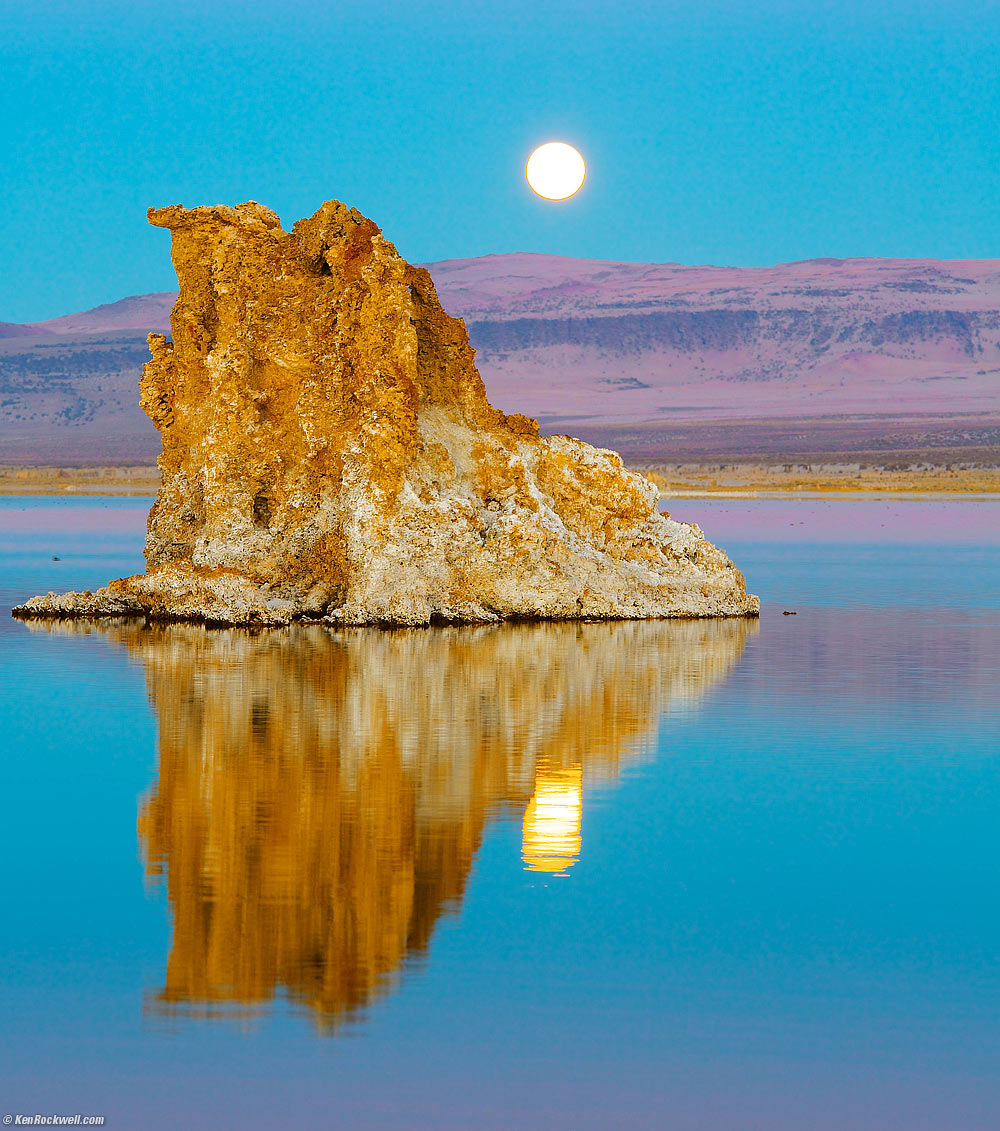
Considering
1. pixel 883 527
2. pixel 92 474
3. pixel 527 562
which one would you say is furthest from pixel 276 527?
pixel 92 474

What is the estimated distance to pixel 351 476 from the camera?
15891 mm

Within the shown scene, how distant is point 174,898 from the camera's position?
659 cm

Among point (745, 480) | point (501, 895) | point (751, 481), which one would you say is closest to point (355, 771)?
point (501, 895)

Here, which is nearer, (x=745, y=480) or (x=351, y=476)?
(x=351, y=476)

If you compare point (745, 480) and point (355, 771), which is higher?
point (745, 480)

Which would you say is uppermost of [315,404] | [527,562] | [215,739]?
[315,404]

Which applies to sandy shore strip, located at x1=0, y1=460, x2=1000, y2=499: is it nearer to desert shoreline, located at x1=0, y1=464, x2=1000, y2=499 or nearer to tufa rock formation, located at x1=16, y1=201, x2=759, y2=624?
desert shoreline, located at x1=0, y1=464, x2=1000, y2=499

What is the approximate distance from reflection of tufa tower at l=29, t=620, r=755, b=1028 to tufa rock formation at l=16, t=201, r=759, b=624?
69 centimetres

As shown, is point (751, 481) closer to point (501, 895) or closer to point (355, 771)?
point (355, 771)

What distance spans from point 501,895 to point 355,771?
8.14ft

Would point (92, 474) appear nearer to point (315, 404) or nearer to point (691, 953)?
point (315, 404)

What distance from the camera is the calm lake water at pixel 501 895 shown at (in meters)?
4.92

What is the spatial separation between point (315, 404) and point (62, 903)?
34.2 feet

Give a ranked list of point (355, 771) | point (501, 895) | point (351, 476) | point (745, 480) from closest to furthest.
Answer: point (501, 895), point (355, 771), point (351, 476), point (745, 480)
